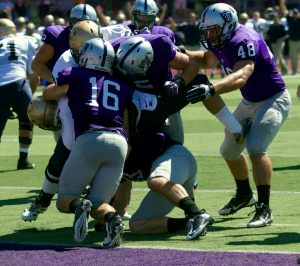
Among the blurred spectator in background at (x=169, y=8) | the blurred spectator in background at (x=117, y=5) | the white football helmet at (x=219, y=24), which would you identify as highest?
the white football helmet at (x=219, y=24)

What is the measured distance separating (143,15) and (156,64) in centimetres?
159

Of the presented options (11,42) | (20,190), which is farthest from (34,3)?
(20,190)

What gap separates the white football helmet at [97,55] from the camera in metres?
4.28

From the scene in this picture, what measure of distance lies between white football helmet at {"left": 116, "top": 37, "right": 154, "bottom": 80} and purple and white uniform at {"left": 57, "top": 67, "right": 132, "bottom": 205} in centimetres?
19

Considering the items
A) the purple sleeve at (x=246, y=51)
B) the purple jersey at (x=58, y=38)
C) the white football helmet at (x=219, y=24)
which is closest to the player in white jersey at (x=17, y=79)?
the purple jersey at (x=58, y=38)

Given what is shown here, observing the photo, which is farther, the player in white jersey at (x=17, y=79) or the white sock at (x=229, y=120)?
the player in white jersey at (x=17, y=79)

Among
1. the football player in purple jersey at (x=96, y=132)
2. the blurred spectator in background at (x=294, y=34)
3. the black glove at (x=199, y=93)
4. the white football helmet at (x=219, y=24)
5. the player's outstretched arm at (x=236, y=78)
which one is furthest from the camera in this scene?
the blurred spectator in background at (x=294, y=34)

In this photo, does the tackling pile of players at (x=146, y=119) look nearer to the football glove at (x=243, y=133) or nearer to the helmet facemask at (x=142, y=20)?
the football glove at (x=243, y=133)

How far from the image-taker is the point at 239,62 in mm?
4785

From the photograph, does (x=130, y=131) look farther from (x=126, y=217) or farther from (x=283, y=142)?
(x=283, y=142)

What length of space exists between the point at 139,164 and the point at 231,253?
1.20 meters

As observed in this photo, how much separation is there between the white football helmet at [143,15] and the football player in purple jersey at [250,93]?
110 centimetres

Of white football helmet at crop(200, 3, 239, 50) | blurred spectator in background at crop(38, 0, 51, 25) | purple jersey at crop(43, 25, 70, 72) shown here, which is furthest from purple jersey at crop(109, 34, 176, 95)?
blurred spectator in background at crop(38, 0, 51, 25)

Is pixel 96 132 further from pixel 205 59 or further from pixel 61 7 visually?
pixel 61 7
